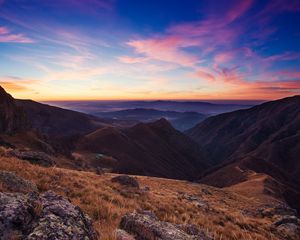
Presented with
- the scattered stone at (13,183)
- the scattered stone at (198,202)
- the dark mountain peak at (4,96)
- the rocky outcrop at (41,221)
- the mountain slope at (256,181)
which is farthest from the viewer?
the dark mountain peak at (4,96)

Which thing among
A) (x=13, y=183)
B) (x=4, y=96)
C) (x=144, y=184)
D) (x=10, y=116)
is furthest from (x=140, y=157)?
(x=13, y=183)

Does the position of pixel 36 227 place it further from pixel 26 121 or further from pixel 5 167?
pixel 26 121

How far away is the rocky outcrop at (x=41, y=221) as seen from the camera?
4332mm

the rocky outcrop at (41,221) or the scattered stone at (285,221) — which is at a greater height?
the rocky outcrop at (41,221)

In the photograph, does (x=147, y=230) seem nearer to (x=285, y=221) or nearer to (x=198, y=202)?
(x=285, y=221)

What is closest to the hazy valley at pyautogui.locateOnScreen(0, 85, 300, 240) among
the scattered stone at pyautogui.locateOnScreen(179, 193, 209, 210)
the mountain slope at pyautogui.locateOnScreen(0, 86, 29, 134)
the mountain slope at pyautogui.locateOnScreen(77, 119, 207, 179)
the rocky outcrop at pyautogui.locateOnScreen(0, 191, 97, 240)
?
the scattered stone at pyautogui.locateOnScreen(179, 193, 209, 210)

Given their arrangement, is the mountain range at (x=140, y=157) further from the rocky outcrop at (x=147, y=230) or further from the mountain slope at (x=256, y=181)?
the rocky outcrop at (x=147, y=230)

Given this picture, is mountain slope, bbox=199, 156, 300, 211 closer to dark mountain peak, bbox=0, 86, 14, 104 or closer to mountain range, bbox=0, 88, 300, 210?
mountain range, bbox=0, 88, 300, 210

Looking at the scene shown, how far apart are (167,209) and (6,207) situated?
29.5ft

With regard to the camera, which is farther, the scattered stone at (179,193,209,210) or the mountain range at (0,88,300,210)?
the mountain range at (0,88,300,210)

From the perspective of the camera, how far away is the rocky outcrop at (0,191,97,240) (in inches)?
171

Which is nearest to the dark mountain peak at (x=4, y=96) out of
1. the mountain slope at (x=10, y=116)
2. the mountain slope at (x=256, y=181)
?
the mountain slope at (x=10, y=116)

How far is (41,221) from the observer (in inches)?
186

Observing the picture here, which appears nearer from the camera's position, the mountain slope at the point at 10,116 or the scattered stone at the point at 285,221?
the scattered stone at the point at 285,221
